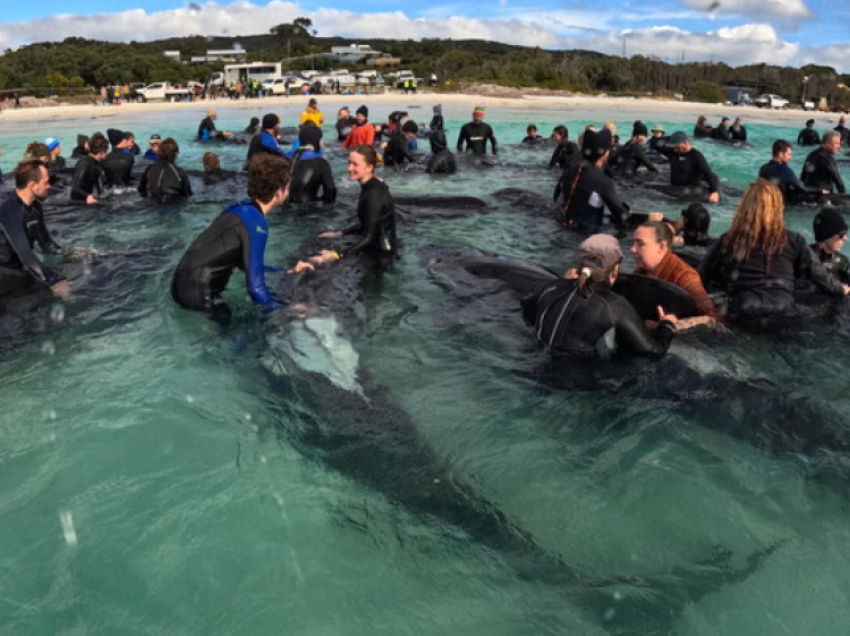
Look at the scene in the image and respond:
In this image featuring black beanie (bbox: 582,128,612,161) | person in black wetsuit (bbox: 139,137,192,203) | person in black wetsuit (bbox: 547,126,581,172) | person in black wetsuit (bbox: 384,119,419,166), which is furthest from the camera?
person in black wetsuit (bbox: 384,119,419,166)

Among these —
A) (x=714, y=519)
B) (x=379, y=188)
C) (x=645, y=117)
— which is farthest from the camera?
(x=645, y=117)

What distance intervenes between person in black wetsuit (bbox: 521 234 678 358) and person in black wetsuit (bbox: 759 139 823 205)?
6.43m

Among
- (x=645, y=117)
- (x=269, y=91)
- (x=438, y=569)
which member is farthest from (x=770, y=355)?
(x=269, y=91)

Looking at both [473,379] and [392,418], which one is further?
[473,379]

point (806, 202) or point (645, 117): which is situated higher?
point (645, 117)

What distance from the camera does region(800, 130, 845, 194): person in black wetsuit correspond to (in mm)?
11336

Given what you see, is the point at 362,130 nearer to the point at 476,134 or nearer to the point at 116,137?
the point at 476,134

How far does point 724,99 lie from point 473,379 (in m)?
62.6

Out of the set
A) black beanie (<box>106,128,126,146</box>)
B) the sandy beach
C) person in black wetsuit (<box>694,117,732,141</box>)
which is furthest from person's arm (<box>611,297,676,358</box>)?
the sandy beach

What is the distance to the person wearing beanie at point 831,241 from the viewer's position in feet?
19.9

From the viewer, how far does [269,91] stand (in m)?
54.6

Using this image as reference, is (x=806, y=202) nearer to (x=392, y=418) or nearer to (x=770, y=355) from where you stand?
(x=770, y=355)

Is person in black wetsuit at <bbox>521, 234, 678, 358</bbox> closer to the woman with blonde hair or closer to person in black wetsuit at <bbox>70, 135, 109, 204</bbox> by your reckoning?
the woman with blonde hair

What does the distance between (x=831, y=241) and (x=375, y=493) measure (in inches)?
208
